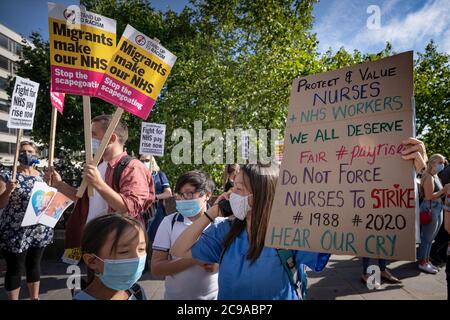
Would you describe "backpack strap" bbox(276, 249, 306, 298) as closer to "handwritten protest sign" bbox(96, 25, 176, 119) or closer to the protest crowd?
the protest crowd

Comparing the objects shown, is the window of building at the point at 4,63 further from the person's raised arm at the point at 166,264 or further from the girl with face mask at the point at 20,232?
the person's raised arm at the point at 166,264

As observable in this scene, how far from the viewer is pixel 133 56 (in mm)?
2543

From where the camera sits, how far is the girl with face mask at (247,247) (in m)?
1.67

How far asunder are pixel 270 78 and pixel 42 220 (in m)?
8.32

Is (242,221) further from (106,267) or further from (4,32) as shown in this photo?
(4,32)

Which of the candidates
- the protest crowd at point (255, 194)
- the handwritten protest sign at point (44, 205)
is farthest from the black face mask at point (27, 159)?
the protest crowd at point (255, 194)

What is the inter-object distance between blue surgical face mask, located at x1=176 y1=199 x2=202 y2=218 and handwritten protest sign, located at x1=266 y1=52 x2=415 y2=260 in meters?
0.93

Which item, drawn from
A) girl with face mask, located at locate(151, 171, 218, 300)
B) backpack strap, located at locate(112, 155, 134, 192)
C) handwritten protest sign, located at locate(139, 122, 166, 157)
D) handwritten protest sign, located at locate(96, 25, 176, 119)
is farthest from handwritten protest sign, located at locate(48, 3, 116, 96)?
handwritten protest sign, located at locate(139, 122, 166, 157)

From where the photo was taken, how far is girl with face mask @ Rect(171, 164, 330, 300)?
5.49 ft

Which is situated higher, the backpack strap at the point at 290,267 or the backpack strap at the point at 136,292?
the backpack strap at the point at 290,267

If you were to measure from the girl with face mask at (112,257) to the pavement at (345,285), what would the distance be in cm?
264

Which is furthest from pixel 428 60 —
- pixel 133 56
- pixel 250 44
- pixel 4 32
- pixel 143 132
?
pixel 4 32

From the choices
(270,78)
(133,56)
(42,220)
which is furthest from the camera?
(270,78)
